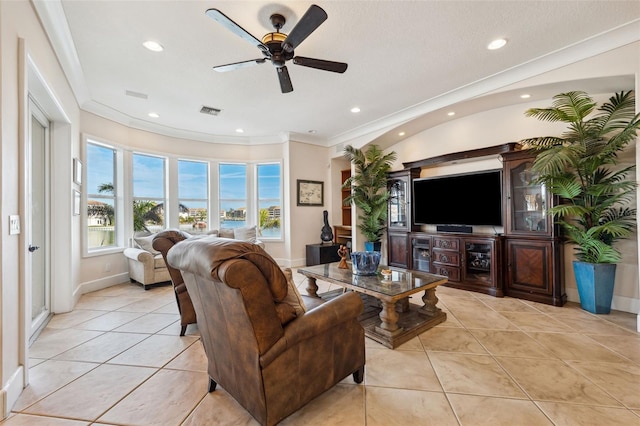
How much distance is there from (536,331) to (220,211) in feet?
17.9

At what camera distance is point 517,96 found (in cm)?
354

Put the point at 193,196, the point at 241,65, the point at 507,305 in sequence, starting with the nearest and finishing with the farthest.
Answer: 1. the point at 241,65
2. the point at 507,305
3. the point at 193,196

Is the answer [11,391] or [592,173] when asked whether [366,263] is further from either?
[11,391]

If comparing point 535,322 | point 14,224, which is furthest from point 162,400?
point 535,322

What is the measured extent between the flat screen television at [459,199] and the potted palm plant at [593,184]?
29.3 inches

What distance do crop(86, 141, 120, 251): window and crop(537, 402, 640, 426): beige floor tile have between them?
542 cm

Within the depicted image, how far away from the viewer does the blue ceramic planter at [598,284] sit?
9.52 feet

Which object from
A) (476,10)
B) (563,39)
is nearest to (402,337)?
(476,10)

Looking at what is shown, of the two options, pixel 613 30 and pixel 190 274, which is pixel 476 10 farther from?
pixel 190 274

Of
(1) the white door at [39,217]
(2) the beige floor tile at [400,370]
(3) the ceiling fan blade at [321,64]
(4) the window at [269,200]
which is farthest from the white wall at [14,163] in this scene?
(4) the window at [269,200]

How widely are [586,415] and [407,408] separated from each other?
965mm

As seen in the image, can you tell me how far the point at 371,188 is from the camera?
18.0 feet

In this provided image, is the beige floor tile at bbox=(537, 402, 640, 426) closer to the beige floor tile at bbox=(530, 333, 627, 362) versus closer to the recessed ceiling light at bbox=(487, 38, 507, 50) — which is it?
the beige floor tile at bbox=(530, 333, 627, 362)

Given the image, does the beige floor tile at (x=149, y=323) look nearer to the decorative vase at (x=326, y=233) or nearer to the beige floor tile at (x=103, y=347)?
the beige floor tile at (x=103, y=347)
